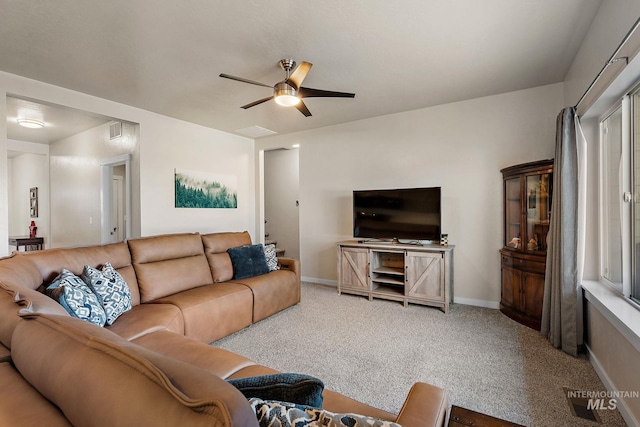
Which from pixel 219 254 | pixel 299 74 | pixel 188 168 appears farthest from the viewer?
pixel 188 168

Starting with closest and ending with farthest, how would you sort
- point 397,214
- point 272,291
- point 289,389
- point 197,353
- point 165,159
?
point 289,389, point 197,353, point 272,291, point 397,214, point 165,159

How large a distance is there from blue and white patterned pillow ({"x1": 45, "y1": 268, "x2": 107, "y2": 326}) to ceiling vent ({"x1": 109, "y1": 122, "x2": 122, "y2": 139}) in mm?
3172

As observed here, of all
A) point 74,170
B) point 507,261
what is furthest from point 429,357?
point 74,170

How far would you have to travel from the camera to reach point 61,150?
19.5ft

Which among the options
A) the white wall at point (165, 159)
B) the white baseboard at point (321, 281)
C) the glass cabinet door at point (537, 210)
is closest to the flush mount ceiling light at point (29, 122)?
the white wall at point (165, 159)

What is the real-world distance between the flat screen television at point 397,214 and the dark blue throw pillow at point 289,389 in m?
3.44

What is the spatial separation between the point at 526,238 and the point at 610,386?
1558mm

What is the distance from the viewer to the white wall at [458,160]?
11.6ft

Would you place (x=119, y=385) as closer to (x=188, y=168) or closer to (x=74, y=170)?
(x=188, y=168)

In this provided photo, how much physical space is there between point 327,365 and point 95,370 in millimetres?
2042

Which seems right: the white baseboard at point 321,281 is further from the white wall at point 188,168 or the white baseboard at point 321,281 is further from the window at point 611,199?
the window at point 611,199

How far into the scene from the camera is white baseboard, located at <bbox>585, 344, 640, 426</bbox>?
1645mm

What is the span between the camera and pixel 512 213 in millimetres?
3396

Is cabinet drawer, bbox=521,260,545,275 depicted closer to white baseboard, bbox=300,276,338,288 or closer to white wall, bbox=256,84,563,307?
white wall, bbox=256,84,563,307
